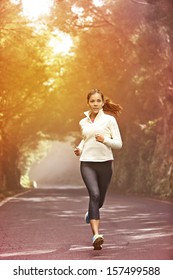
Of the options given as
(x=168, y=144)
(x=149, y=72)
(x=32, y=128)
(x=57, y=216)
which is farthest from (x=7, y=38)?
(x=32, y=128)

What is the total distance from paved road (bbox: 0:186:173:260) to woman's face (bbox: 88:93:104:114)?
5.55 ft

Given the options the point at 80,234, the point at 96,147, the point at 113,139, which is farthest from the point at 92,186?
the point at 80,234

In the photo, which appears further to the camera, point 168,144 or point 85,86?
point 168,144

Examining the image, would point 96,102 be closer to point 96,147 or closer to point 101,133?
point 101,133

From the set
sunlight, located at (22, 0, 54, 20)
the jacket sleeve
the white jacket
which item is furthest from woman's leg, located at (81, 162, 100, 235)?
sunlight, located at (22, 0, 54, 20)

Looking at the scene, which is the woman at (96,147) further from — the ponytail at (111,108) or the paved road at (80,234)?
the paved road at (80,234)

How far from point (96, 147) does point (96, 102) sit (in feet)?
1.72

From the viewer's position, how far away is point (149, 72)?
2209 centimetres

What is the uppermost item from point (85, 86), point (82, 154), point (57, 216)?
point (85, 86)

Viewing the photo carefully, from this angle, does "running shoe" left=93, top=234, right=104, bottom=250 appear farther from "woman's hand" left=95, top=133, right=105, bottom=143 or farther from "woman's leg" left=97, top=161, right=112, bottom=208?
"woman's hand" left=95, top=133, right=105, bottom=143

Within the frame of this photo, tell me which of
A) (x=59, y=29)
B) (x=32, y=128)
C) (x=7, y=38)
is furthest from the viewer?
(x=32, y=128)

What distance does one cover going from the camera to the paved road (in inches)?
312

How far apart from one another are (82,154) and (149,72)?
1451cm
